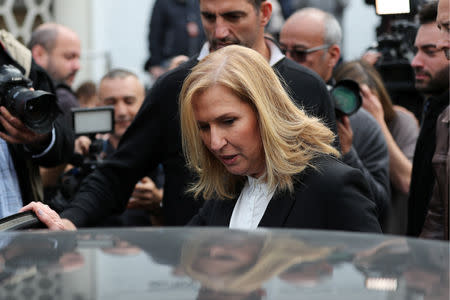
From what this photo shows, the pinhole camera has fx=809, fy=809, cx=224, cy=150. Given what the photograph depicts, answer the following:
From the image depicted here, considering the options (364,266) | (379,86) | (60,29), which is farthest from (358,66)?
(364,266)

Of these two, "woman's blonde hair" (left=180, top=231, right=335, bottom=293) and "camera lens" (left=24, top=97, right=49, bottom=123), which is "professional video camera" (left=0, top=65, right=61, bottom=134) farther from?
"woman's blonde hair" (left=180, top=231, right=335, bottom=293)

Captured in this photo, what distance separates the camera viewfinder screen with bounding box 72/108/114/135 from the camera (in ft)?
11.7

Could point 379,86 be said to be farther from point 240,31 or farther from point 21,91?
point 21,91

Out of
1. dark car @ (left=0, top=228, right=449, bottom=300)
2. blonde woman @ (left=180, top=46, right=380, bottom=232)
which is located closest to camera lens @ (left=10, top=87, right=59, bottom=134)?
blonde woman @ (left=180, top=46, right=380, bottom=232)

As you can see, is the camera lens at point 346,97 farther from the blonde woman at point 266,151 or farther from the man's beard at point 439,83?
the blonde woman at point 266,151

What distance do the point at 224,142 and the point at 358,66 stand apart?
9.01 ft

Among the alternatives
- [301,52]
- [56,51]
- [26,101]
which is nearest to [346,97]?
[301,52]

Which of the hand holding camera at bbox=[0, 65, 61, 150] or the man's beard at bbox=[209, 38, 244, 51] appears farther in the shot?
the man's beard at bbox=[209, 38, 244, 51]

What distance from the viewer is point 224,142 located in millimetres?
2383

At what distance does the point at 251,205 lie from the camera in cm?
245

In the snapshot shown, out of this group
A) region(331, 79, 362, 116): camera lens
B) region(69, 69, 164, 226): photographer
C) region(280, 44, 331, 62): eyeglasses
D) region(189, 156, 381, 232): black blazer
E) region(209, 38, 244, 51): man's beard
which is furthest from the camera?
region(280, 44, 331, 62): eyeglasses

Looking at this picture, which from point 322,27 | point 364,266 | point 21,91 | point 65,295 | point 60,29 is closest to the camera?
point 65,295

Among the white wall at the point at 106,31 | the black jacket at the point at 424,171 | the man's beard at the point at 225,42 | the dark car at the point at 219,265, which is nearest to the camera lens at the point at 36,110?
the man's beard at the point at 225,42

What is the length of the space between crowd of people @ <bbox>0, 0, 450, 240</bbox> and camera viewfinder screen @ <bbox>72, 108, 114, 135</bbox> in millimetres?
73
